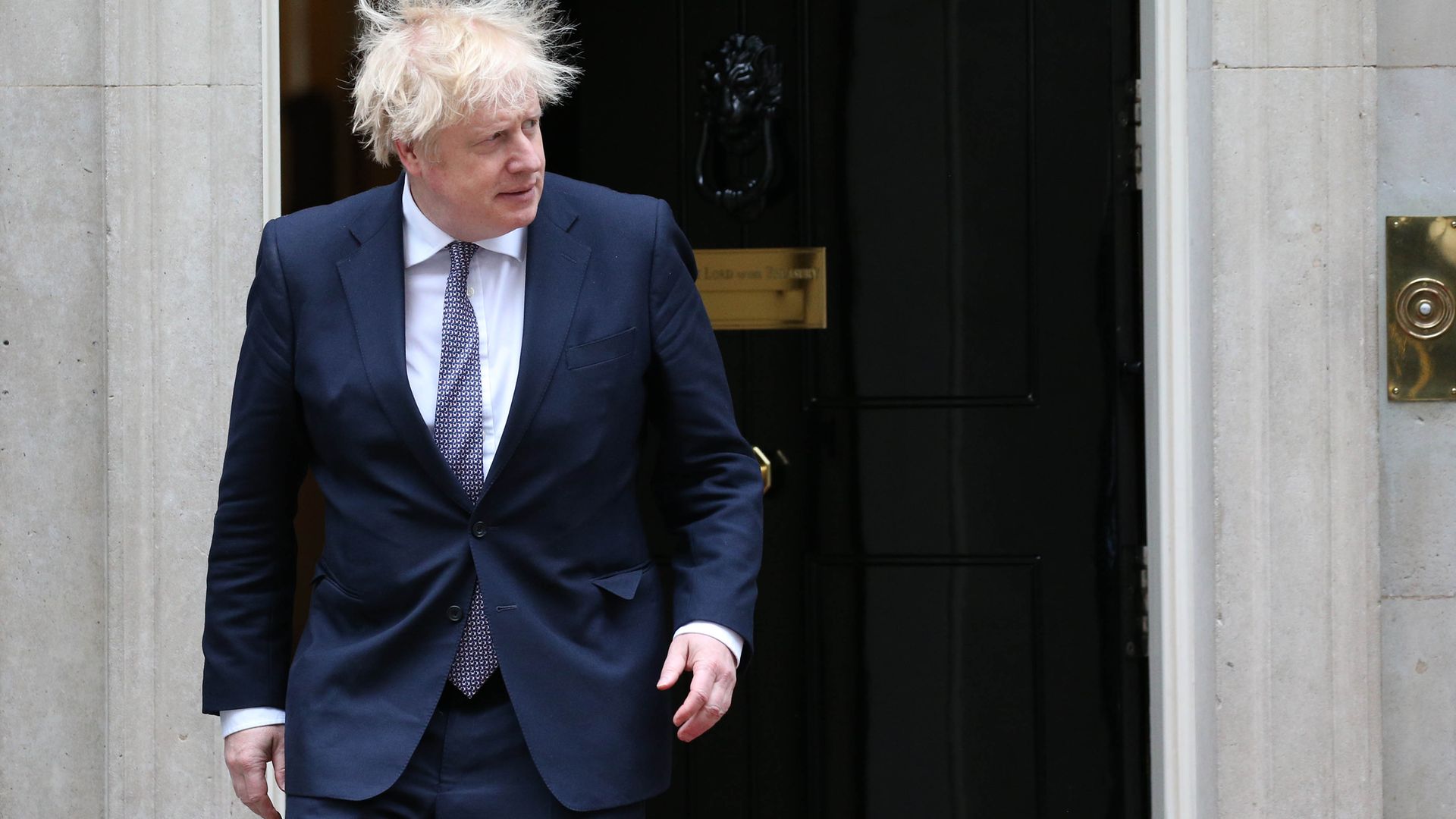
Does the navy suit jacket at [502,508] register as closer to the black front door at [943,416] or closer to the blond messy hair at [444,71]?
the blond messy hair at [444,71]

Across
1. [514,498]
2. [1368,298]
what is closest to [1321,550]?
[1368,298]

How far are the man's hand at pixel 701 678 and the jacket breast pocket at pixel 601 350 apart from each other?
40 centimetres

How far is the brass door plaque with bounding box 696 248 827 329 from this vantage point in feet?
11.7

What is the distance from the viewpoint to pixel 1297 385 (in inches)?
118

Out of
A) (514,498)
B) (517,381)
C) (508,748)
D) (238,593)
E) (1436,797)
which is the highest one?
(517,381)

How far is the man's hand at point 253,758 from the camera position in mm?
2135

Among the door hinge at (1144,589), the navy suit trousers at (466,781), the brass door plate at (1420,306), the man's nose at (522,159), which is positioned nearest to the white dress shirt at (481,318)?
the man's nose at (522,159)

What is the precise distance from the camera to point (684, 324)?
2162mm

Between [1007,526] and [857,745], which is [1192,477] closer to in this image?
[1007,526]

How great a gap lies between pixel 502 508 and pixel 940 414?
5.66ft

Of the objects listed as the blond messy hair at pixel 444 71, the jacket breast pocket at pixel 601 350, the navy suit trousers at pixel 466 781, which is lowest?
the navy suit trousers at pixel 466 781

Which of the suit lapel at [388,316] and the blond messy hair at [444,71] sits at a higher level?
the blond messy hair at [444,71]

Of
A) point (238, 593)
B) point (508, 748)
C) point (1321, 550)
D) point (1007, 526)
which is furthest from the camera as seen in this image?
point (1007, 526)

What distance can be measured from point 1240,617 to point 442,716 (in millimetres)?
1737
